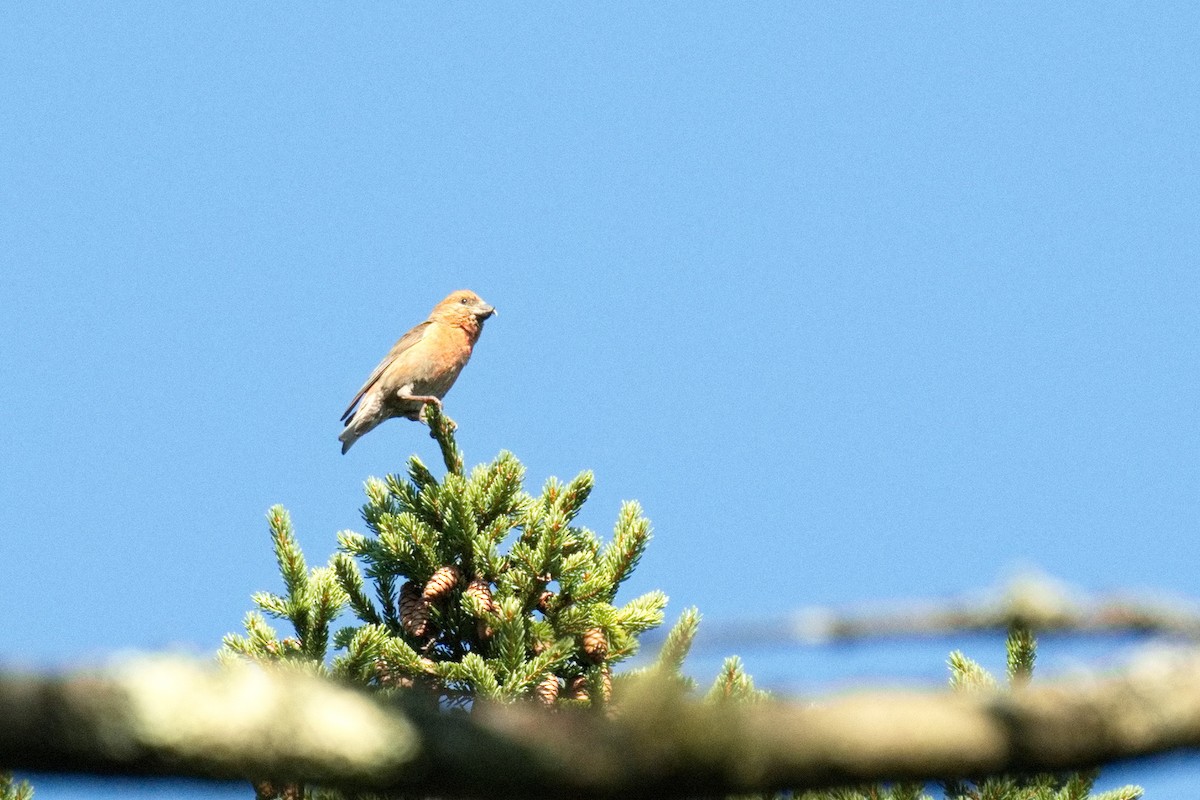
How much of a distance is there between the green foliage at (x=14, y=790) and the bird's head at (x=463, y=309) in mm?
6666

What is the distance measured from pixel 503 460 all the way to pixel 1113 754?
12.4 ft

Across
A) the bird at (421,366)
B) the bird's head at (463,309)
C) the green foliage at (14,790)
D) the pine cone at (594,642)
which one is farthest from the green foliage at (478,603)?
the bird's head at (463,309)

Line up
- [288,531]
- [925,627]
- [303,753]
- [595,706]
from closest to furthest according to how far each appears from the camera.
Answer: [303,753] < [925,627] < [595,706] < [288,531]

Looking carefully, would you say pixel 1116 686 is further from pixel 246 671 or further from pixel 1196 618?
pixel 246 671

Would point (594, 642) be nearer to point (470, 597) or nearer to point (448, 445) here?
point (470, 597)

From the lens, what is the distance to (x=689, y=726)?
50.9 inches

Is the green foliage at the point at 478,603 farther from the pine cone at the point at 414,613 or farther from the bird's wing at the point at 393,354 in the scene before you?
the bird's wing at the point at 393,354

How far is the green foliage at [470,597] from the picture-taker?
4.42m

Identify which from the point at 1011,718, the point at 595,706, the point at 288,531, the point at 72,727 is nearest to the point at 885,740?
the point at 1011,718

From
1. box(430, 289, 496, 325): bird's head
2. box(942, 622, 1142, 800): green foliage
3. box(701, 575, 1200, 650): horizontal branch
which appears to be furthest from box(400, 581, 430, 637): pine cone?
box(430, 289, 496, 325): bird's head

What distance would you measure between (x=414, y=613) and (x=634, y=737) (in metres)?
3.56

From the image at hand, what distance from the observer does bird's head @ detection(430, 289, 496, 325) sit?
1045cm

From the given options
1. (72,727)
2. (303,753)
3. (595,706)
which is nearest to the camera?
(72,727)

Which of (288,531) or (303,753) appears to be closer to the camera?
(303,753)
